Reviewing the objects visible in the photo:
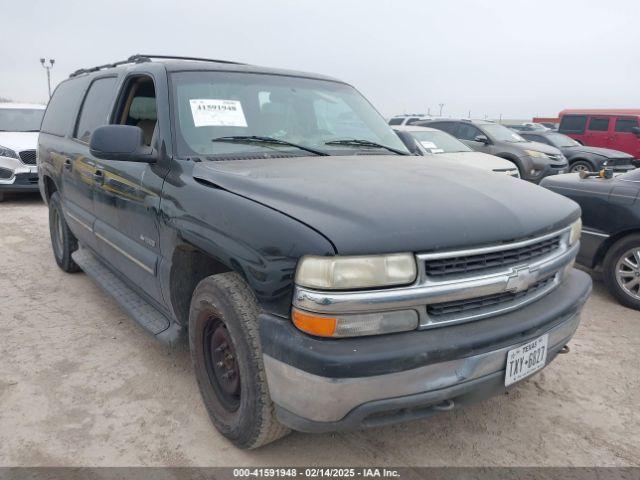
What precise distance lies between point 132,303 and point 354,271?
2.06 metres

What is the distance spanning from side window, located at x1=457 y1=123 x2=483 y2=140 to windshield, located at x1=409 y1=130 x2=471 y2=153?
263 centimetres

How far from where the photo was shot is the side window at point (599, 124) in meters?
16.8

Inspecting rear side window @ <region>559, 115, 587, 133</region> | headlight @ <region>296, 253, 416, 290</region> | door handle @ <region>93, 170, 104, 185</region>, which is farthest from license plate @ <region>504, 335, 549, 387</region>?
rear side window @ <region>559, 115, 587, 133</region>

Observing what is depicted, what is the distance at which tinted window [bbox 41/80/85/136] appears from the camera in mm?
4551

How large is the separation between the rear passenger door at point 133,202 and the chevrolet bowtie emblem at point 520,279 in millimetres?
1849

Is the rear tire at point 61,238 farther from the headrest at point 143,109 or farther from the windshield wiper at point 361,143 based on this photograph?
the windshield wiper at point 361,143

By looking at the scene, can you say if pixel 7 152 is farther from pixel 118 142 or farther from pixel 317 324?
pixel 317 324

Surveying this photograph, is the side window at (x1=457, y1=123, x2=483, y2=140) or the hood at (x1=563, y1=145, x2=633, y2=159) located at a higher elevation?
the side window at (x1=457, y1=123, x2=483, y2=140)

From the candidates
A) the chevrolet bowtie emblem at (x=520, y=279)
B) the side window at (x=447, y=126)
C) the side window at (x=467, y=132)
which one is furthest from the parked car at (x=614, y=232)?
the side window at (x=447, y=126)

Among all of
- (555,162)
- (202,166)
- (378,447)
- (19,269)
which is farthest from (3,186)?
(555,162)

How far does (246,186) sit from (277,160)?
0.54 meters

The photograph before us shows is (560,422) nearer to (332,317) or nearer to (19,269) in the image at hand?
(332,317)

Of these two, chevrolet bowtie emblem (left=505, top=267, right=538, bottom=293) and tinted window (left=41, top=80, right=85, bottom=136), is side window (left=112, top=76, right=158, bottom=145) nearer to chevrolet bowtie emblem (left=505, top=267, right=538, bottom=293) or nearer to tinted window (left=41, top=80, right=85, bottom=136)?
tinted window (left=41, top=80, right=85, bottom=136)

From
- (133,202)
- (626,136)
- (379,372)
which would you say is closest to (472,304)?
(379,372)
